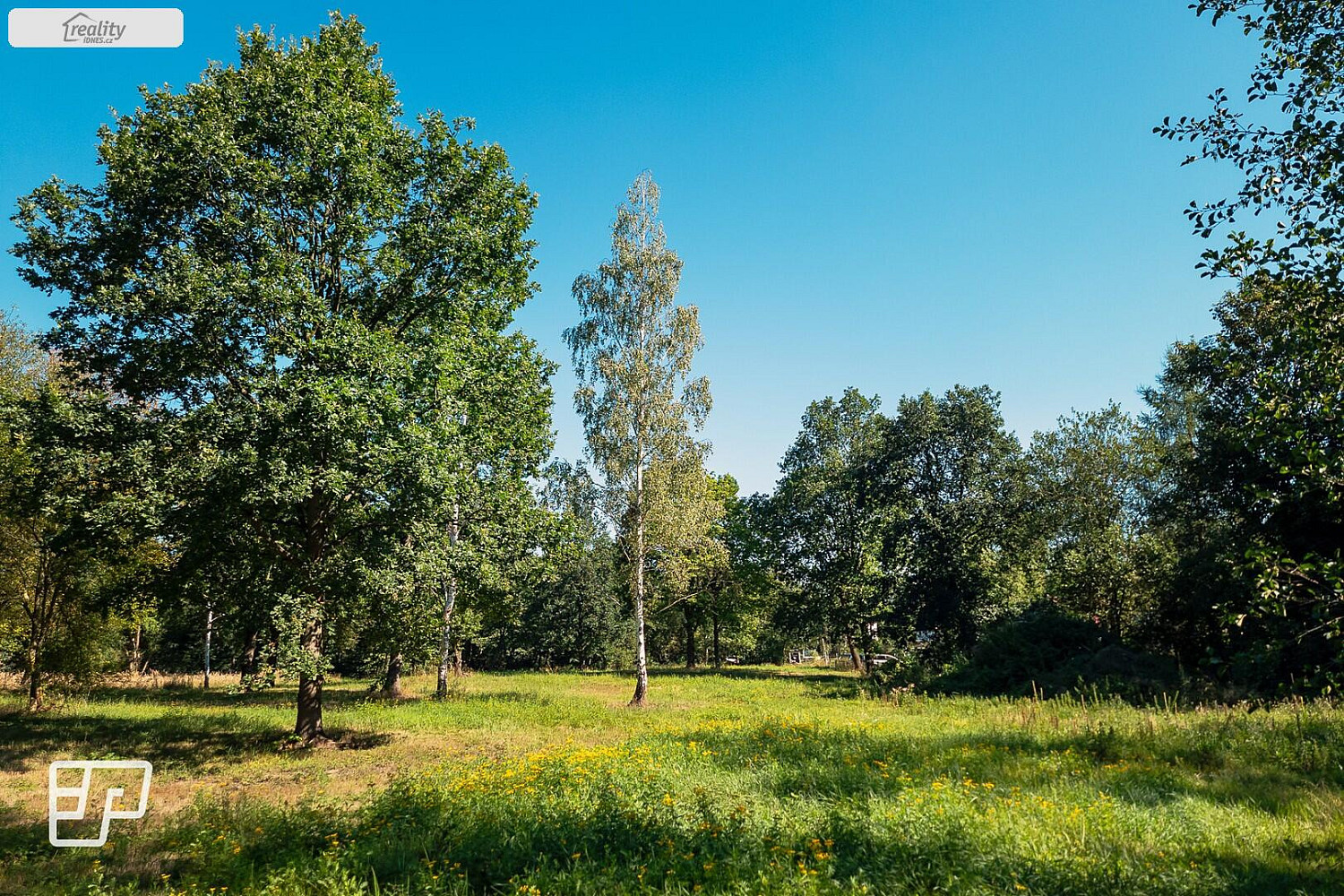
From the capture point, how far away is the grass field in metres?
6.33

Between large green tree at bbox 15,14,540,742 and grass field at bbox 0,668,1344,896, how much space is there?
4189 mm

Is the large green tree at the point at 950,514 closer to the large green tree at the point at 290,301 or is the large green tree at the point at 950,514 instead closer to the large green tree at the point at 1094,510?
the large green tree at the point at 1094,510

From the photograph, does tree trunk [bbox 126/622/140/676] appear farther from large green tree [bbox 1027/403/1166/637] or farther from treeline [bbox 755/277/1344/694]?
large green tree [bbox 1027/403/1166/637]

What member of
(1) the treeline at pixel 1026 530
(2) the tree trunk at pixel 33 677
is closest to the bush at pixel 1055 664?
(1) the treeline at pixel 1026 530

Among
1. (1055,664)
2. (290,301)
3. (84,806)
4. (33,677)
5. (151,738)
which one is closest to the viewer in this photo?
(84,806)

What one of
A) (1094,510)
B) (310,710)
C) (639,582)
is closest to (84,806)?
(310,710)

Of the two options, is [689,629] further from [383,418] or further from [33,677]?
[383,418]

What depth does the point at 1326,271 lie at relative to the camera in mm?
6008

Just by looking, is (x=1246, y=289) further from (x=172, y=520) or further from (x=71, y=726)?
(x=71, y=726)

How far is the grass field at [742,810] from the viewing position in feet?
20.8

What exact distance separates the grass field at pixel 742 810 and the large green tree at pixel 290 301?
419cm

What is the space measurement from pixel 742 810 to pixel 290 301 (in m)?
12.6

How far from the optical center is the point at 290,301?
44.1ft

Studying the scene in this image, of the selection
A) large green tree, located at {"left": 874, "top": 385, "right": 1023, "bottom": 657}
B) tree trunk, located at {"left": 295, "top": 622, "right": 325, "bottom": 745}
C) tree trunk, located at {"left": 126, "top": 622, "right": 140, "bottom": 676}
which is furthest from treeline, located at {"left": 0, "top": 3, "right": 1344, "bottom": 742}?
tree trunk, located at {"left": 126, "top": 622, "right": 140, "bottom": 676}
